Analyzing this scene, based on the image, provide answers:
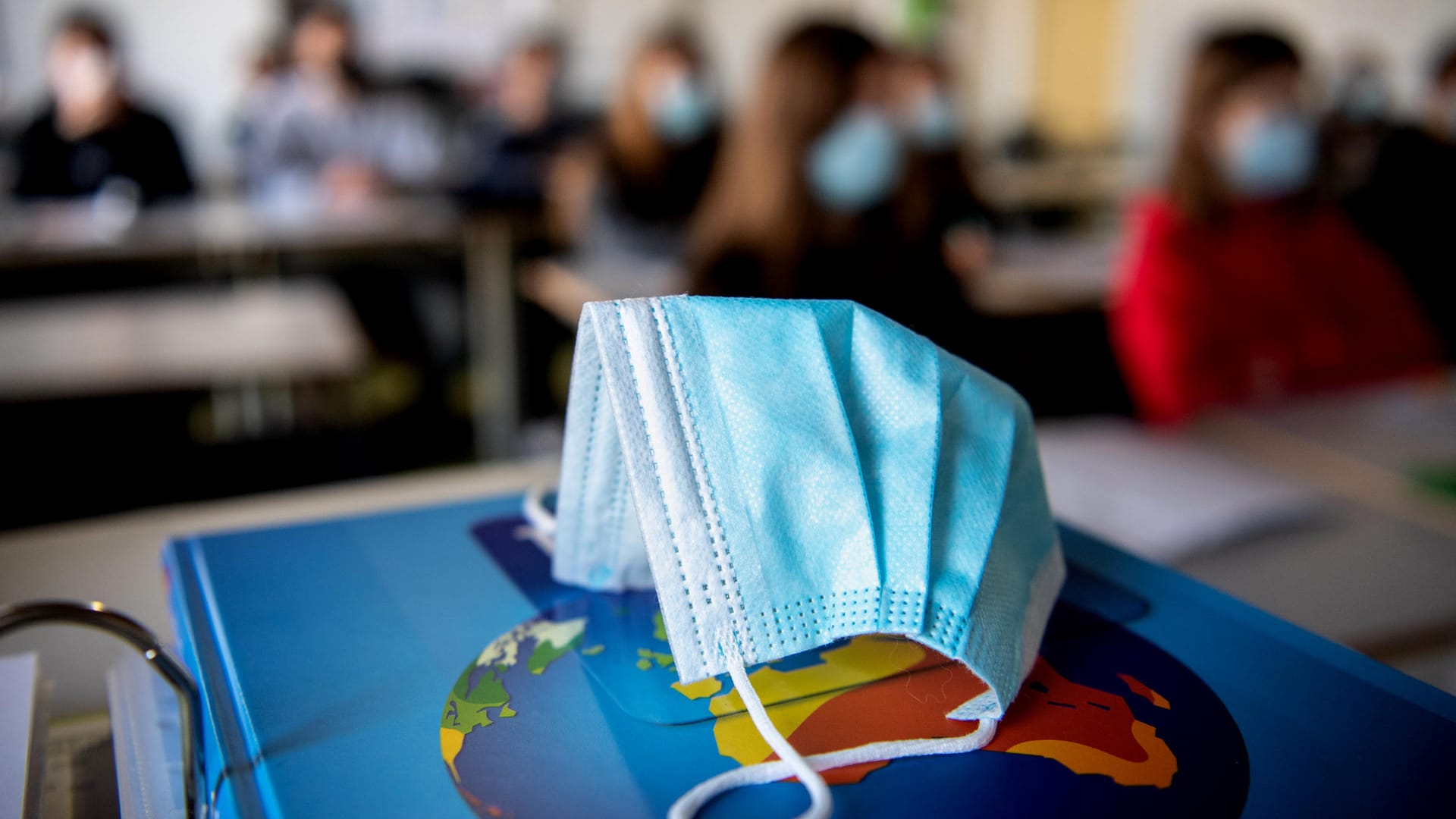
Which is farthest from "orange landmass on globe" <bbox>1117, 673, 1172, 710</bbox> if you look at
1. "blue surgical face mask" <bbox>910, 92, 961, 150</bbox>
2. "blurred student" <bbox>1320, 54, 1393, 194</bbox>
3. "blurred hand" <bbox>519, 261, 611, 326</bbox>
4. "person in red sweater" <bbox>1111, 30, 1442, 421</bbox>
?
"blue surgical face mask" <bbox>910, 92, 961, 150</bbox>

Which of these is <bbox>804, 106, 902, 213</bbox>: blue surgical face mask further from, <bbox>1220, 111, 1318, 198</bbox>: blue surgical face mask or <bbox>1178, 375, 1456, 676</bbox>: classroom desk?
<bbox>1178, 375, 1456, 676</bbox>: classroom desk

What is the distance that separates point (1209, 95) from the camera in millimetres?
1912

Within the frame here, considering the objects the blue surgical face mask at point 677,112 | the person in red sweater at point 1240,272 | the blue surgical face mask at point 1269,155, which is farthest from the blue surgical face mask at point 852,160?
the blue surgical face mask at point 677,112

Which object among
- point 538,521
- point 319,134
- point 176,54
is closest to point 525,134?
point 319,134

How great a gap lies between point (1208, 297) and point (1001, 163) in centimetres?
421

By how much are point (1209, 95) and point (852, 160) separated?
0.60 m

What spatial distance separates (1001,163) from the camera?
234 inches

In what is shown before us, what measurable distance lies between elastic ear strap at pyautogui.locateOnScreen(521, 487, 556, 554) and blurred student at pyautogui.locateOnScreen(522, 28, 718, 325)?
77.7 inches

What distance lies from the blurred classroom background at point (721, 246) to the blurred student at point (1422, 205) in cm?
1

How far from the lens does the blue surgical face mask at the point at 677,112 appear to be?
3.66 m

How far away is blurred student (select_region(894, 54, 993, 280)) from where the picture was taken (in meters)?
3.37

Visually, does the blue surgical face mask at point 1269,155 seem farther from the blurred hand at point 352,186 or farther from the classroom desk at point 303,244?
the blurred hand at point 352,186

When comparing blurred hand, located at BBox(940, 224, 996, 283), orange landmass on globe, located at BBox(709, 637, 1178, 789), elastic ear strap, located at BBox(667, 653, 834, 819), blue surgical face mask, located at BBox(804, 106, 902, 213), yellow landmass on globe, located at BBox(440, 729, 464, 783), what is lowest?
blurred hand, located at BBox(940, 224, 996, 283)

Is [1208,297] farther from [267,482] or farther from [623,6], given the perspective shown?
[623,6]
